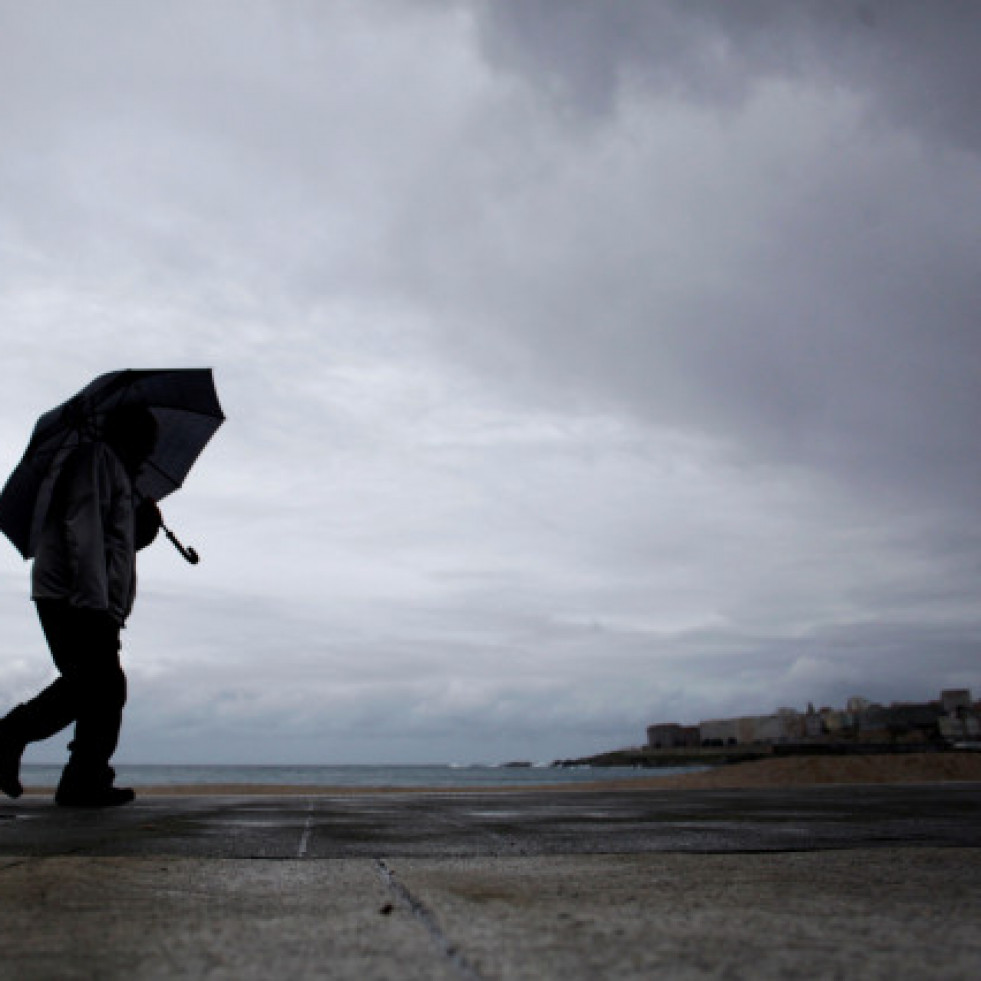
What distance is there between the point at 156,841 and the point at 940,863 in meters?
2.65

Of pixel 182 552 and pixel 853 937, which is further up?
pixel 182 552

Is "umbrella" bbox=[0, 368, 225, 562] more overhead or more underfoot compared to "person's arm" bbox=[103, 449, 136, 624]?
more overhead

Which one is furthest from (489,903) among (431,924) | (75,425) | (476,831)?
(75,425)

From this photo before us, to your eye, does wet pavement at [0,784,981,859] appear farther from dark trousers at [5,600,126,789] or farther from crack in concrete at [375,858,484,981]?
crack in concrete at [375,858,484,981]

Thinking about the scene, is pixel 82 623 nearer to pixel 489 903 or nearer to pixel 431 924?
pixel 489 903

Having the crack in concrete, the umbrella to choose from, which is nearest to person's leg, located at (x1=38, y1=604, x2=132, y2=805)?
the umbrella

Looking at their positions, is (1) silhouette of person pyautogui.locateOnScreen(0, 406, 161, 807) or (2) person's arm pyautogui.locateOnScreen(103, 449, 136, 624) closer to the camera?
(1) silhouette of person pyautogui.locateOnScreen(0, 406, 161, 807)

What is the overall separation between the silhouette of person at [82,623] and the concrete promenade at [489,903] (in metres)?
1.24

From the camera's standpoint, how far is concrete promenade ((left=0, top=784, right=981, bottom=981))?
53.7 inches

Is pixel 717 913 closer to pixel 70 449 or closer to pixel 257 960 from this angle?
pixel 257 960

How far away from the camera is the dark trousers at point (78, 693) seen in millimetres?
5137

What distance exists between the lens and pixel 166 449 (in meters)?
6.89

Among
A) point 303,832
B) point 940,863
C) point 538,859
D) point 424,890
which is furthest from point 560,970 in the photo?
point 303,832

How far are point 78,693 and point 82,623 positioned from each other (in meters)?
0.39
